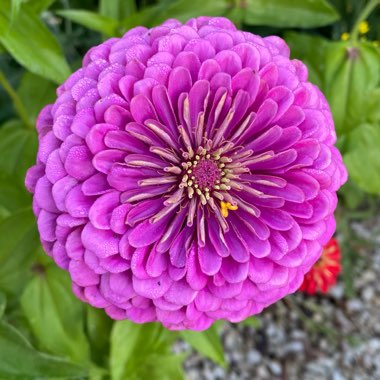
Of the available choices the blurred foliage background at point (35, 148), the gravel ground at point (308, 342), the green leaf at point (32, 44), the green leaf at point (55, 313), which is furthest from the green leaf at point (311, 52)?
the gravel ground at point (308, 342)

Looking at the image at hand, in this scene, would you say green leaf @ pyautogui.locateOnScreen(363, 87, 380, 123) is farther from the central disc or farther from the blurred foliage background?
the central disc

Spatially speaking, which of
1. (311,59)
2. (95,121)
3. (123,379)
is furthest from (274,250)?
(311,59)

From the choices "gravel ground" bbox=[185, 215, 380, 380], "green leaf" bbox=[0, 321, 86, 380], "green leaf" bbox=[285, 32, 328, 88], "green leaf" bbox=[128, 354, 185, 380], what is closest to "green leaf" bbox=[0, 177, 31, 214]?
"green leaf" bbox=[0, 321, 86, 380]

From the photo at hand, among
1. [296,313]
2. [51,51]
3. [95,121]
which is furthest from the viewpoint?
[296,313]

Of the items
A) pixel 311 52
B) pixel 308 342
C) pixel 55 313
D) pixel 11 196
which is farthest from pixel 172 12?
pixel 308 342

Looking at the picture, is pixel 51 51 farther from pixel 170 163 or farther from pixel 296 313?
pixel 296 313

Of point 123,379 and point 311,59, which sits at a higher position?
point 311,59

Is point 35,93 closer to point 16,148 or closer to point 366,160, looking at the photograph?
point 16,148
